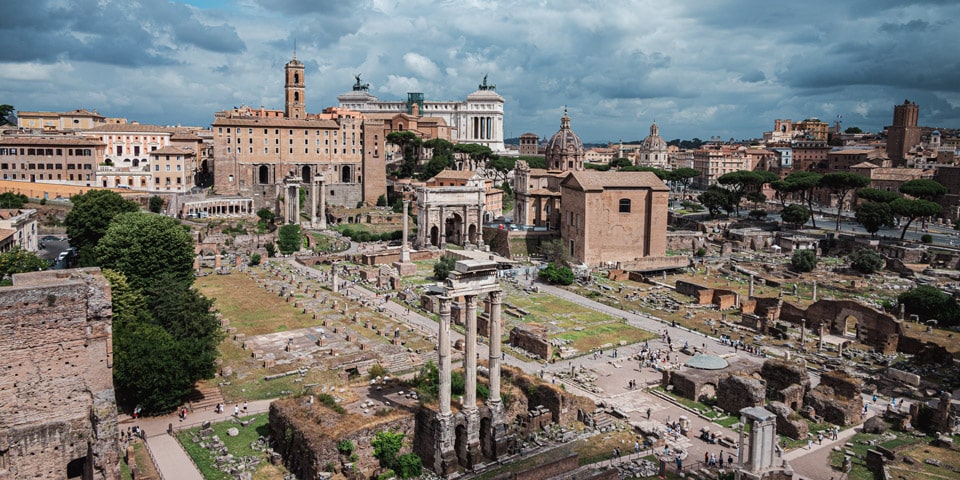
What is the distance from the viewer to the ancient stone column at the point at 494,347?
24.4 m

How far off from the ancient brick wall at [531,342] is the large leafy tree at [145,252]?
17537 mm

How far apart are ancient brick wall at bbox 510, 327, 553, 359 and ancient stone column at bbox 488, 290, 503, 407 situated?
12140 millimetres

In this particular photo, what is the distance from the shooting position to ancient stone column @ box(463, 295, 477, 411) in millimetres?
23594

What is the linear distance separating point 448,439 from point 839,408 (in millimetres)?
16220

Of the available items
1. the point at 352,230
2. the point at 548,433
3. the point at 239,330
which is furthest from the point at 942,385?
the point at 352,230

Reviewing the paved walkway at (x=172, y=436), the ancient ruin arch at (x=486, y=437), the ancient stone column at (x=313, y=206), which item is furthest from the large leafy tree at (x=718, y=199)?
the paved walkway at (x=172, y=436)

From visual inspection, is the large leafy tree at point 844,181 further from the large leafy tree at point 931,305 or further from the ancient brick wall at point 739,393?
the ancient brick wall at point 739,393

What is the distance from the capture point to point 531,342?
123ft

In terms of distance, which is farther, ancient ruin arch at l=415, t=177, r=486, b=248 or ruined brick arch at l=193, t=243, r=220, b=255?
ancient ruin arch at l=415, t=177, r=486, b=248

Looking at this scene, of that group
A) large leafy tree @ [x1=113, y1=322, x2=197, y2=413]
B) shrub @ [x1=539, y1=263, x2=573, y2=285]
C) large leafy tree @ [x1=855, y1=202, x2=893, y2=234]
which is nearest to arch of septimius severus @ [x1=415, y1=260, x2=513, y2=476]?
large leafy tree @ [x1=113, y1=322, x2=197, y2=413]

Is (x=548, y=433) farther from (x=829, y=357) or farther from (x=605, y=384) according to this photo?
(x=829, y=357)

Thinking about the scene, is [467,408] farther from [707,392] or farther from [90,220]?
[90,220]

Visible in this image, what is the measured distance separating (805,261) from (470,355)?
4576 cm

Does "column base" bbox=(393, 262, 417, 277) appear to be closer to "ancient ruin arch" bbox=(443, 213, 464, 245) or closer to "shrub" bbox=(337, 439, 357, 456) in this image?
"ancient ruin arch" bbox=(443, 213, 464, 245)
